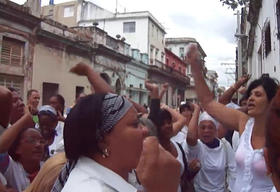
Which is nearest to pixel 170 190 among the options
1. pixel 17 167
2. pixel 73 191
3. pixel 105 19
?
pixel 73 191

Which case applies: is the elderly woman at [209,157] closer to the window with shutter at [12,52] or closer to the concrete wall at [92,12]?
the window with shutter at [12,52]

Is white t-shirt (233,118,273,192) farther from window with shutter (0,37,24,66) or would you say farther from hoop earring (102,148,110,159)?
window with shutter (0,37,24,66)

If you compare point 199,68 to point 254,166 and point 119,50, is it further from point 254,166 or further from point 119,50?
point 119,50

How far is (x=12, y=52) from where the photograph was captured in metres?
14.4

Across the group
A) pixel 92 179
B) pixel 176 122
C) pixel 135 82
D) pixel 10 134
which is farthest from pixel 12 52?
pixel 92 179

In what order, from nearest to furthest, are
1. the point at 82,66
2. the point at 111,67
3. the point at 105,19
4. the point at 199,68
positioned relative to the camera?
the point at 82,66 → the point at 199,68 → the point at 111,67 → the point at 105,19

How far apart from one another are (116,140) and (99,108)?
6.6 inches

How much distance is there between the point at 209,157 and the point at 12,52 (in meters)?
12.4

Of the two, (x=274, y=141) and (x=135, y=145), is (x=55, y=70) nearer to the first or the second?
(x=135, y=145)

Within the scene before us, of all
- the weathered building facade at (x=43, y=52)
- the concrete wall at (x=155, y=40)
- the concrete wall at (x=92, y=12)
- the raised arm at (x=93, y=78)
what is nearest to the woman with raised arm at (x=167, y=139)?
the raised arm at (x=93, y=78)

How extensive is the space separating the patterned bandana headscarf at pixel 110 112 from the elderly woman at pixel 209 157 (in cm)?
217

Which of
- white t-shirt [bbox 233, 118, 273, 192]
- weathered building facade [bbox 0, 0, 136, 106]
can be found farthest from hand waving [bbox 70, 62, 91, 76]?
weathered building facade [bbox 0, 0, 136, 106]

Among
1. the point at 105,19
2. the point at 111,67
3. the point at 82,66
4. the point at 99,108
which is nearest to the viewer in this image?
the point at 99,108

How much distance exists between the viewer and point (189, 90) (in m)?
47.6
